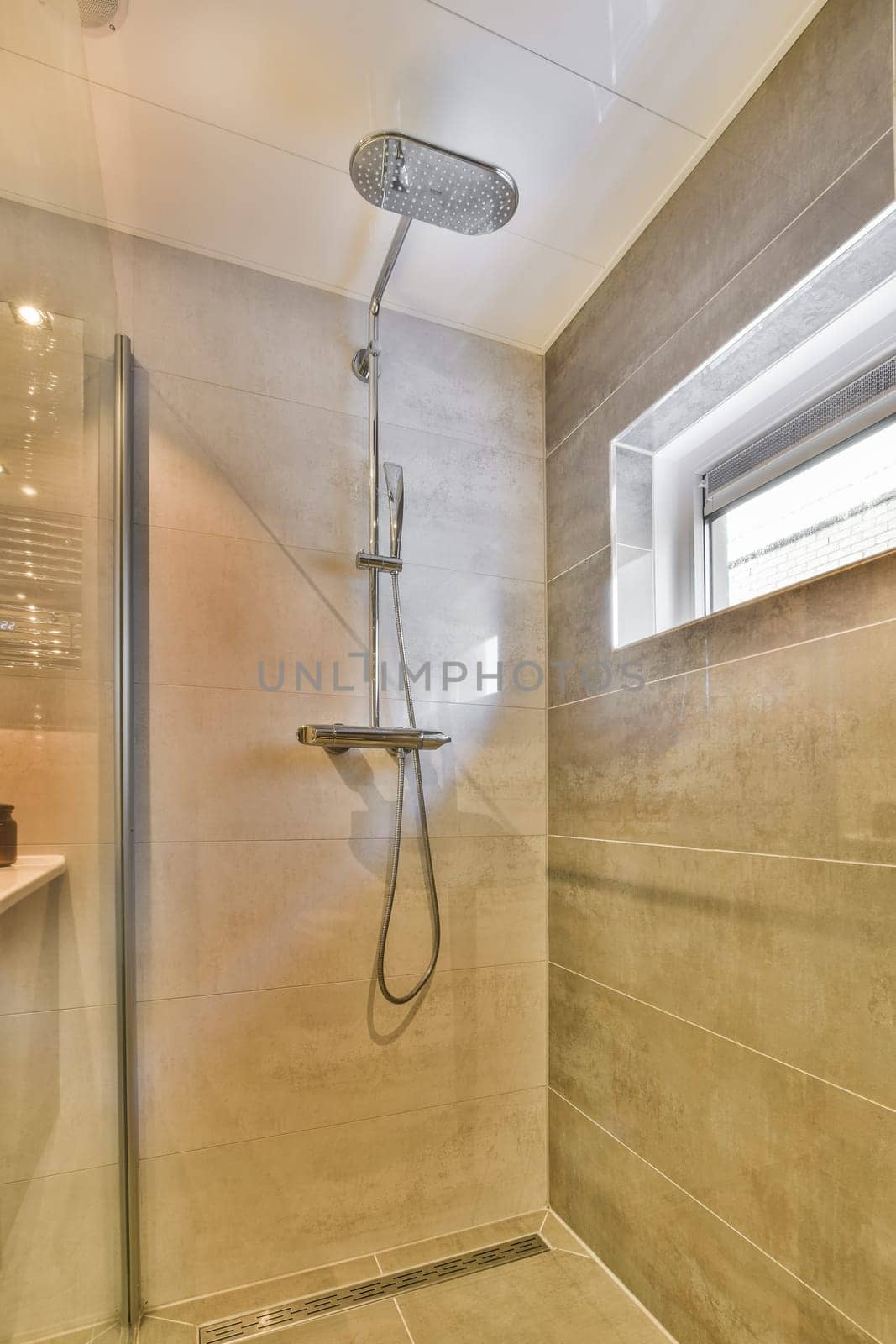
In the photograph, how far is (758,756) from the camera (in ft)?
3.90

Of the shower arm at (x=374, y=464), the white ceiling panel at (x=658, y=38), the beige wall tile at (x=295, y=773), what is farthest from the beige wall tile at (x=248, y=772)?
the white ceiling panel at (x=658, y=38)

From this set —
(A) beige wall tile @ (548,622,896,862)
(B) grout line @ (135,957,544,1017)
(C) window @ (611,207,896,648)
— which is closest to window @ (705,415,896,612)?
(C) window @ (611,207,896,648)

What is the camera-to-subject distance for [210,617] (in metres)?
1.54

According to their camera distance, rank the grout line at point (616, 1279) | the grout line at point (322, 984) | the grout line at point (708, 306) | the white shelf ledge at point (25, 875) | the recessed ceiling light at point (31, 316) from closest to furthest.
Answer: the recessed ceiling light at point (31, 316)
the white shelf ledge at point (25, 875)
the grout line at point (708, 306)
the grout line at point (616, 1279)
the grout line at point (322, 984)

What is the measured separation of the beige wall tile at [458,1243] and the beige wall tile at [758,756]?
3.00 feet

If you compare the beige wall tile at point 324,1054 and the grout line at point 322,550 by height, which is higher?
the grout line at point 322,550

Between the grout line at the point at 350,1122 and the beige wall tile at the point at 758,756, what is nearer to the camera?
the beige wall tile at the point at 758,756

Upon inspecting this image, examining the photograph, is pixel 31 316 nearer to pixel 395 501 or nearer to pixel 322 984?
pixel 395 501

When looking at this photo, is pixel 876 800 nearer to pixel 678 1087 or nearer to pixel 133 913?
pixel 678 1087

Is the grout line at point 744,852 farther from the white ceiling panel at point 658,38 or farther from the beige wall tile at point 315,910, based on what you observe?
the white ceiling panel at point 658,38

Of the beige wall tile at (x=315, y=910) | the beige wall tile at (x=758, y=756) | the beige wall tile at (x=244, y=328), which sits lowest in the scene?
the beige wall tile at (x=315, y=910)

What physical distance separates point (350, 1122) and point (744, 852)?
1026 mm

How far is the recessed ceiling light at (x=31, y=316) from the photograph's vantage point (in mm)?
737

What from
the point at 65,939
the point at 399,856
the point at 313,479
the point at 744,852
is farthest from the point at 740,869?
the point at 313,479
